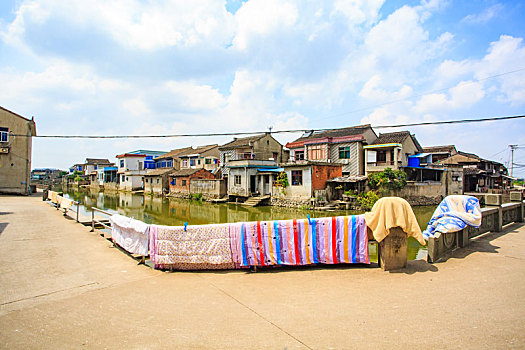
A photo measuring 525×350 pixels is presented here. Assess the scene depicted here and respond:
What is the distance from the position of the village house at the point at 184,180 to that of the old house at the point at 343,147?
13269 millimetres

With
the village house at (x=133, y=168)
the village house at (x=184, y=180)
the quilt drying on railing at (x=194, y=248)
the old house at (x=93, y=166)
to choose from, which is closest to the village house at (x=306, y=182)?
the village house at (x=184, y=180)

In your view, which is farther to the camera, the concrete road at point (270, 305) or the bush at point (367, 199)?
the bush at point (367, 199)

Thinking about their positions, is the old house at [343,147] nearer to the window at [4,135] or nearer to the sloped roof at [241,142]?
the sloped roof at [241,142]

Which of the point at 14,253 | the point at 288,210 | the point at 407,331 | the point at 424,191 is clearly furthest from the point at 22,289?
the point at 424,191

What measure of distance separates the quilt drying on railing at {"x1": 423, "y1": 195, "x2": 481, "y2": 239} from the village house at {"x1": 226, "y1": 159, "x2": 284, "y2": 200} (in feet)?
72.5

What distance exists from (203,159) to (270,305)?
121 ft

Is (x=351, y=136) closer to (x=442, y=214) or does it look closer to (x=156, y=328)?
(x=442, y=214)

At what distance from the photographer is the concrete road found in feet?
10.4

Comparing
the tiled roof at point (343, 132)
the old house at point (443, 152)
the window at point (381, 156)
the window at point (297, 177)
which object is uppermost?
the tiled roof at point (343, 132)

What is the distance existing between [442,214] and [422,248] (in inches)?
191

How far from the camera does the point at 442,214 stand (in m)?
6.31

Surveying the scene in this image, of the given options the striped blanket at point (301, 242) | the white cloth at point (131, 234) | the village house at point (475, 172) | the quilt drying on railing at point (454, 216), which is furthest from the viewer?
the village house at point (475, 172)

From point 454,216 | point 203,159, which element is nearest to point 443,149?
point 203,159

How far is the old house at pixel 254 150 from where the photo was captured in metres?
33.6
